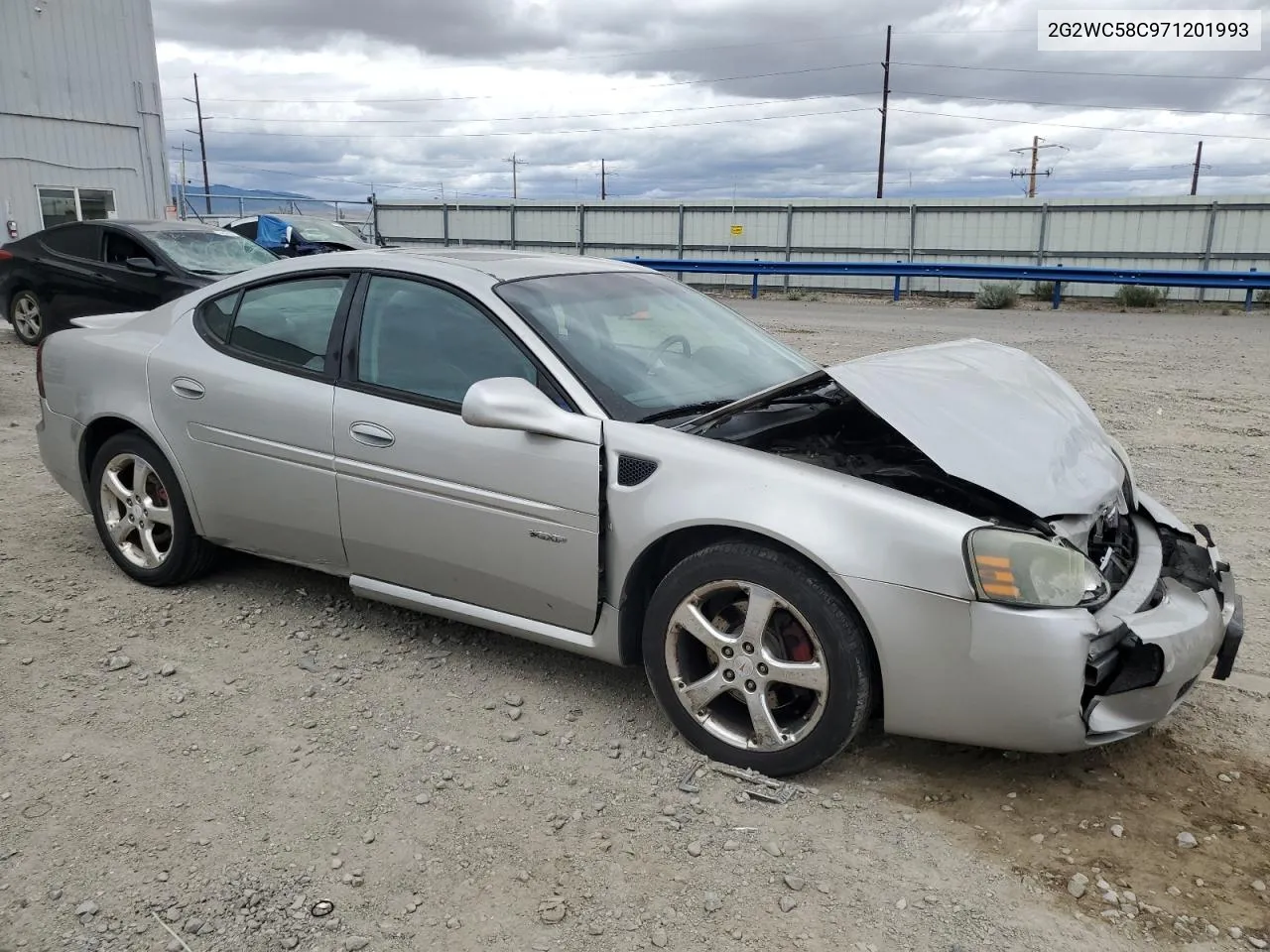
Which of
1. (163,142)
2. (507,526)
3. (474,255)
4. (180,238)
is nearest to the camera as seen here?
(507,526)

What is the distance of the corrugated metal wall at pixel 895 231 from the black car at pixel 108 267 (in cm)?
1610

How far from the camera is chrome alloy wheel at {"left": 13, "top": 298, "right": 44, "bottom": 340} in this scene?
11859mm

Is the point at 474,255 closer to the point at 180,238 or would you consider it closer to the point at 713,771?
the point at 713,771

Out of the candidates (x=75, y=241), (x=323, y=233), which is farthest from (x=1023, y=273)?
(x=75, y=241)

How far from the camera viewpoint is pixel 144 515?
4656 mm

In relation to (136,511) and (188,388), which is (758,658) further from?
(136,511)

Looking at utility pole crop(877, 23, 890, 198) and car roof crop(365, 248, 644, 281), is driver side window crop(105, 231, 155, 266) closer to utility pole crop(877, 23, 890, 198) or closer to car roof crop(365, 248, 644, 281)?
car roof crop(365, 248, 644, 281)

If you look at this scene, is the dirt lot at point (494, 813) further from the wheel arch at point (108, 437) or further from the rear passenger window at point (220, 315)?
the rear passenger window at point (220, 315)

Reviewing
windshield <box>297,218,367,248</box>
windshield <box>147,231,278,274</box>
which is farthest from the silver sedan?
windshield <box>297,218,367,248</box>

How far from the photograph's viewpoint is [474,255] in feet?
14.2

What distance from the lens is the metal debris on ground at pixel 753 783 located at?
3.09 meters

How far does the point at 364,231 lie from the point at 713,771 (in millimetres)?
32687

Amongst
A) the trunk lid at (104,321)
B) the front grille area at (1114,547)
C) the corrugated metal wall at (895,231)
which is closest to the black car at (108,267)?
the trunk lid at (104,321)

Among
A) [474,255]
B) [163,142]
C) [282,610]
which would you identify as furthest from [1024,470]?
[163,142]
